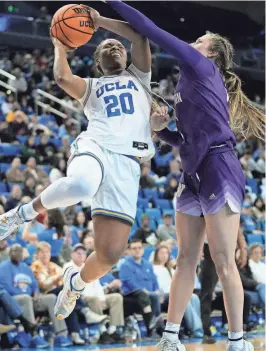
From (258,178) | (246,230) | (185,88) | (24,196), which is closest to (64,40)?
(185,88)

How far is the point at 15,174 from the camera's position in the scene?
11.4 metres

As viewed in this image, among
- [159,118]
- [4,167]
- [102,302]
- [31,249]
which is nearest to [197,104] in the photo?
[159,118]

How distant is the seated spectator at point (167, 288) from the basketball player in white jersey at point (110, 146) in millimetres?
4293

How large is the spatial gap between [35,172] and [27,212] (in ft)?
22.1

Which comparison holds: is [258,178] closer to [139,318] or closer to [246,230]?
[246,230]

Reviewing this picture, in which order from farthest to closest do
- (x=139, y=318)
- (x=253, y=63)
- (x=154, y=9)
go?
(x=253, y=63), (x=154, y=9), (x=139, y=318)

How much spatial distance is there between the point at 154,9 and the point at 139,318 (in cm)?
1001

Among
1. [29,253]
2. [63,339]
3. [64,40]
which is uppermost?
[64,40]

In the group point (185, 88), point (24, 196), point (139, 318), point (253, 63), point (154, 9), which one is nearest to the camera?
point (185, 88)

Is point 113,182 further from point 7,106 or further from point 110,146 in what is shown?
point 7,106

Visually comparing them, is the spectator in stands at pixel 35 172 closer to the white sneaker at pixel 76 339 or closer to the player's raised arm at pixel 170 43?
the white sneaker at pixel 76 339

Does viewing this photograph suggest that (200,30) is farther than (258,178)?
Yes

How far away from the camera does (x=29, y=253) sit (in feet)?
29.9

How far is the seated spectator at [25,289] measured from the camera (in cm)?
795
